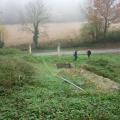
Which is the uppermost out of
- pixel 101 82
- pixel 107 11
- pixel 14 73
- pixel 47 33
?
pixel 107 11

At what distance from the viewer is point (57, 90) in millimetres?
14648

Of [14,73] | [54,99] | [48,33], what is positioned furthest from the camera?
[48,33]

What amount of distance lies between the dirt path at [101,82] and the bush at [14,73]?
3145 millimetres

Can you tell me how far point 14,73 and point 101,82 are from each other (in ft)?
15.3

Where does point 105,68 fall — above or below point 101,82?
above

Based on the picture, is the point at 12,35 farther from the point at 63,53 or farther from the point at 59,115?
the point at 59,115

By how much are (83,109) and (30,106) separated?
1.74 meters

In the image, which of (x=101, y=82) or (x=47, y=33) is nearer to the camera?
(x=101, y=82)

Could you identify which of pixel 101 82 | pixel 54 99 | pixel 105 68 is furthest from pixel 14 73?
pixel 105 68

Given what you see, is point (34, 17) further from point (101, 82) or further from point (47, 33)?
point (101, 82)

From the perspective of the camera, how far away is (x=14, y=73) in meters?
15.9

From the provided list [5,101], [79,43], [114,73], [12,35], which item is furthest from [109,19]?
[5,101]

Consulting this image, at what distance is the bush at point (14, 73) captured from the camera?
590 inches

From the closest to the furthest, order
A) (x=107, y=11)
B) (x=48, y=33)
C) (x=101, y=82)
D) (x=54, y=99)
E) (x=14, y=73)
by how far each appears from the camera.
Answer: (x=54, y=99) → (x=14, y=73) → (x=101, y=82) → (x=107, y=11) → (x=48, y=33)
